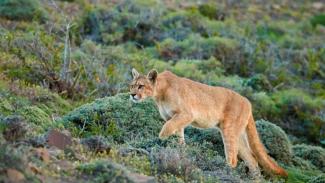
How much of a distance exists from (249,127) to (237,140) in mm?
488

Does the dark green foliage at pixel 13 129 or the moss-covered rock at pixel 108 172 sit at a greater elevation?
the dark green foliage at pixel 13 129

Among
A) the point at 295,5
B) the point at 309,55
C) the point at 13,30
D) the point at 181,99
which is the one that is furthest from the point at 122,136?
the point at 295,5

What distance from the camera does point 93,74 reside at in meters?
17.5

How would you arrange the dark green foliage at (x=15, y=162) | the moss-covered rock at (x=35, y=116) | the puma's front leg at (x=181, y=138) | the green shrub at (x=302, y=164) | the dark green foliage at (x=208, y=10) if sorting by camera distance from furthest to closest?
the dark green foliage at (x=208, y=10), the green shrub at (x=302, y=164), the moss-covered rock at (x=35, y=116), the puma's front leg at (x=181, y=138), the dark green foliage at (x=15, y=162)

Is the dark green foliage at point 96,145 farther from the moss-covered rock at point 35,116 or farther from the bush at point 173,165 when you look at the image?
the moss-covered rock at point 35,116

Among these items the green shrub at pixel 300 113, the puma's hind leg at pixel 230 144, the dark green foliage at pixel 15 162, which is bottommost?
the green shrub at pixel 300 113

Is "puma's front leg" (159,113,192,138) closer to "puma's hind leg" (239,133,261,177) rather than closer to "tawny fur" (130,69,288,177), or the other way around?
"tawny fur" (130,69,288,177)

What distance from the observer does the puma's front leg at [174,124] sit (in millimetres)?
12164

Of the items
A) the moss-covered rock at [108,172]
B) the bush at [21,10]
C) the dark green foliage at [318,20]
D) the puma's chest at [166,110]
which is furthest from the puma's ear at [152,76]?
the dark green foliage at [318,20]

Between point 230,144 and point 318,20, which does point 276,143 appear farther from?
point 318,20

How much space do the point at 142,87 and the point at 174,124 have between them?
0.81 metres

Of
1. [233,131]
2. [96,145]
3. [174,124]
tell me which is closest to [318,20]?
[233,131]

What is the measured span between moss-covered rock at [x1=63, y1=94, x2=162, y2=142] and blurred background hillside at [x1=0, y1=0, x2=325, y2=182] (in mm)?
21

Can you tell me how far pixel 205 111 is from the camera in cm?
1305
